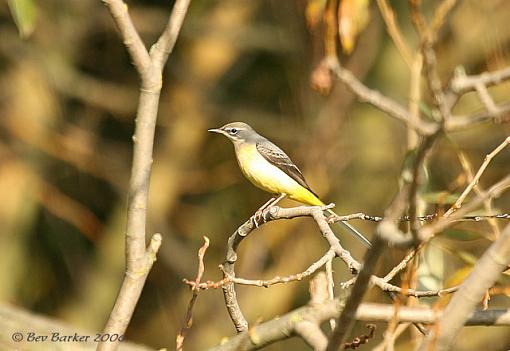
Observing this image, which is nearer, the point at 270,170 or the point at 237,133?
the point at 270,170

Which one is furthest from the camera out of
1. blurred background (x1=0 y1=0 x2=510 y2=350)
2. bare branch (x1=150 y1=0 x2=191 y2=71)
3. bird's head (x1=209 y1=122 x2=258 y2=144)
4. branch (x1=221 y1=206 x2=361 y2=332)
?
blurred background (x1=0 y1=0 x2=510 y2=350)

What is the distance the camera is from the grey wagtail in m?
5.31

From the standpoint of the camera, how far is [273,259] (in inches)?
346

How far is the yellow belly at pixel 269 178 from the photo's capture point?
5301mm

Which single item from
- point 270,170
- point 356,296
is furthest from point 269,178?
point 356,296

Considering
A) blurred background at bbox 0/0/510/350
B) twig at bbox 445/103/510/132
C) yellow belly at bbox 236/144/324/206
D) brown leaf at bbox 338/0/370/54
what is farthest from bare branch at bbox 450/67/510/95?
blurred background at bbox 0/0/510/350

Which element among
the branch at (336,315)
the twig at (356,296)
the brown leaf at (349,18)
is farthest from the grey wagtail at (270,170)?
the twig at (356,296)

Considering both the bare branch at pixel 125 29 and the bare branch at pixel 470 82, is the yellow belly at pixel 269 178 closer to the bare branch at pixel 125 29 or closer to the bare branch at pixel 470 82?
the bare branch at pixel 125 29

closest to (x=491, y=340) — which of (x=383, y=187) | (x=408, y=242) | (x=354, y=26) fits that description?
(x=383, y=187)

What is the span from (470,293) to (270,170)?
355cm

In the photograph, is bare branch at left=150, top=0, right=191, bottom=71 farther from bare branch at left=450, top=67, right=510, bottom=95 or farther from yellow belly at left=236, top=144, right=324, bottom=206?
yellow belly at left=236, top=144, right=324, bottom=206

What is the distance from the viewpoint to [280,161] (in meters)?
5.57

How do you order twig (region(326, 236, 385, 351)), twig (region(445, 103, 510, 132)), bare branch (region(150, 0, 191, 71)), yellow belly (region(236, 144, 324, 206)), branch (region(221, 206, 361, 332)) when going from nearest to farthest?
twig (region(445, 103, 510, 132)) < twig (region(326, 236, 385, 351)) < branch (region(221, 206, 361, 332)) < bare branch (region(150, 0, 191, 71)) < yellow belly (region(236, 144, 324, 206))

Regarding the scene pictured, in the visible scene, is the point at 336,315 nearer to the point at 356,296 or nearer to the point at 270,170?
the point at 356,296
